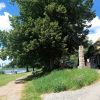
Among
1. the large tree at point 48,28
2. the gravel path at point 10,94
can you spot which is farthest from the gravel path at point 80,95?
the large tree at point 48,28

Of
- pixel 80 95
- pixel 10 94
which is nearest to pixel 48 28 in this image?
pixel 10 94

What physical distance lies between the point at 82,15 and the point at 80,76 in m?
24.1

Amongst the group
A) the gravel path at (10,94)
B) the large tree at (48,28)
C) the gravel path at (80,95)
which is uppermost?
the large tree at (48,28)

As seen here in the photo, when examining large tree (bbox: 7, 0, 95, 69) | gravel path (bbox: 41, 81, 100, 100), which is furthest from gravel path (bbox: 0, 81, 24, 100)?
large tree (bbox: 7, 0, 95, 69)

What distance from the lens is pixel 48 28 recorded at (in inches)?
1598

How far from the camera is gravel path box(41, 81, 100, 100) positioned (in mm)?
18462

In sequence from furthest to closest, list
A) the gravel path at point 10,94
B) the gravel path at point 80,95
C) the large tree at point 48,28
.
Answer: the large tree at point 48,28 → the gravel path at point 10,94 → the gravel path at point 80,95

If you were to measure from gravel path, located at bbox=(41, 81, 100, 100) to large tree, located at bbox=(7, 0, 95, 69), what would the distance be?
62.7ft

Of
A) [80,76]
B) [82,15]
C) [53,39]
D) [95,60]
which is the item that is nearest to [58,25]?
[53,39]

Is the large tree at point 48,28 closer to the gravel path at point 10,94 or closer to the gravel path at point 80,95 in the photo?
the gravel path at point 10,94

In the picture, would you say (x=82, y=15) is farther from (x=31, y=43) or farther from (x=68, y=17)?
(x=31, y=43)

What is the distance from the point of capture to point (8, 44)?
1645 inches

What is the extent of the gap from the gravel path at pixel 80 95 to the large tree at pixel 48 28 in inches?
752

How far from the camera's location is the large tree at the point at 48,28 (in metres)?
40.4
